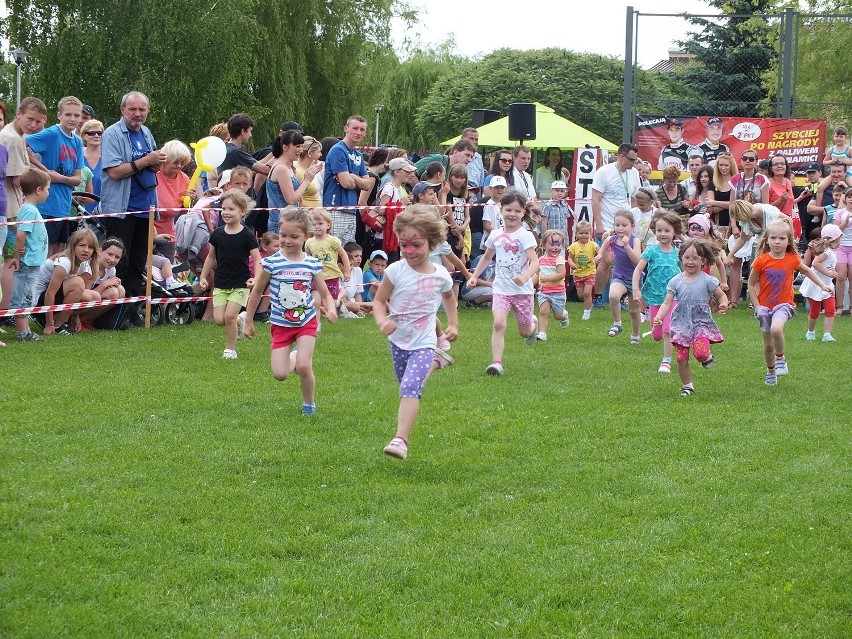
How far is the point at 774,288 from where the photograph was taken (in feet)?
37.0

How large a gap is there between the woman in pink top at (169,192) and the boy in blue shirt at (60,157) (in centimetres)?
138

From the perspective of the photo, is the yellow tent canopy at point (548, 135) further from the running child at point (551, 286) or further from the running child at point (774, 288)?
the running child at point (774, 288)

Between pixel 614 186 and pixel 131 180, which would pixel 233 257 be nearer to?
pixel 131 180

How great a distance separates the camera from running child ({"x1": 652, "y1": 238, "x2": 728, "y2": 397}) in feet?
34.0

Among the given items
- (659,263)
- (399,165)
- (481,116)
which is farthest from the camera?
(481,116)

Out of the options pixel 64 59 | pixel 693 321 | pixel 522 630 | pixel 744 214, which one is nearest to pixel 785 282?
pixel 693 321

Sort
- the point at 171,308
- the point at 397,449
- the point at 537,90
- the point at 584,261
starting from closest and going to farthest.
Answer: the point at 397,449, the point at 171,308, the point at 584,261, the point at 537,90

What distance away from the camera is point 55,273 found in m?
12.5

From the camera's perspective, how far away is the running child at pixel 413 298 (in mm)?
7750

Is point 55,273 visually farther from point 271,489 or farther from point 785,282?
point 785,282

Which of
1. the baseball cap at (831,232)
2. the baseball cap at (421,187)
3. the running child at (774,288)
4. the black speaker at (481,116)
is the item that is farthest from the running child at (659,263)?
the black speaker at (481,116)

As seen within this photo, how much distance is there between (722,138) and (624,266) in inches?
312

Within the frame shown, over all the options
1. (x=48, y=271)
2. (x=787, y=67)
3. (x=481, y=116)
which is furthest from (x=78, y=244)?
(x=481, y=116)

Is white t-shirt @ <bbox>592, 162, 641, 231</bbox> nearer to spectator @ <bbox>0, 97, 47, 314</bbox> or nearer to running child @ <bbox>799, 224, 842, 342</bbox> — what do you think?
running child @ <bbox>799, 224, 842, 342</bbox>
